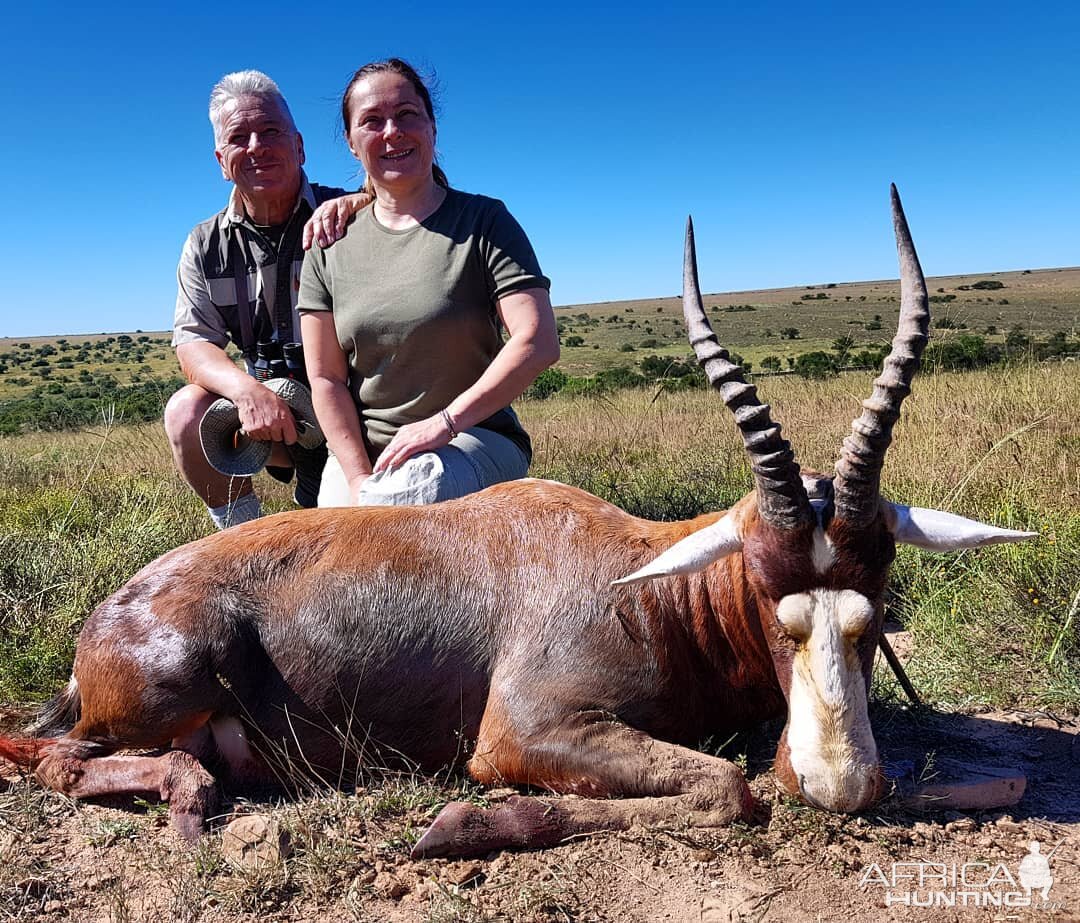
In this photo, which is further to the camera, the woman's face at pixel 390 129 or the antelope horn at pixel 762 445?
the woman's face at pixel 390 129

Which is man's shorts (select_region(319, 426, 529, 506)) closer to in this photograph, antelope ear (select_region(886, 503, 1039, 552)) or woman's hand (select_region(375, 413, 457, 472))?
woman's hand (select_region(375, 413, 457, 472))

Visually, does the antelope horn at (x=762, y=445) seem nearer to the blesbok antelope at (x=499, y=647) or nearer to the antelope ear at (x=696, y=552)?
the blesbok antelope at (x=499, y=647)

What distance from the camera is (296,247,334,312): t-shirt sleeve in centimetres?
593

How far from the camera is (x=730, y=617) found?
4.02 metres

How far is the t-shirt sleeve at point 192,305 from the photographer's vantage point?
22.6ft

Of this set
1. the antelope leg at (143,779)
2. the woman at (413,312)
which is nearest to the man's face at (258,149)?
the woman at (413,312)

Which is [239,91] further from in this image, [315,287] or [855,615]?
[855,615]

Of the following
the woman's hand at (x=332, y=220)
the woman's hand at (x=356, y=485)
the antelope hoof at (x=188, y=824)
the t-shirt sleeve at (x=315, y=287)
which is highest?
the woman's hand at (x=332, y=220)

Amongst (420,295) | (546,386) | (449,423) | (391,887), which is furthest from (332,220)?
(546,386)

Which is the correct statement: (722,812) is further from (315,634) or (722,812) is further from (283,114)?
(283,114)

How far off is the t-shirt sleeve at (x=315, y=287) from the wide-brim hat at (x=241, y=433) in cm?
88

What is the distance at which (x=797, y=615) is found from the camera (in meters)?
3.51

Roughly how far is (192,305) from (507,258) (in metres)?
2.76

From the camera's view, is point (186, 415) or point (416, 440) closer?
point (416, 440)
